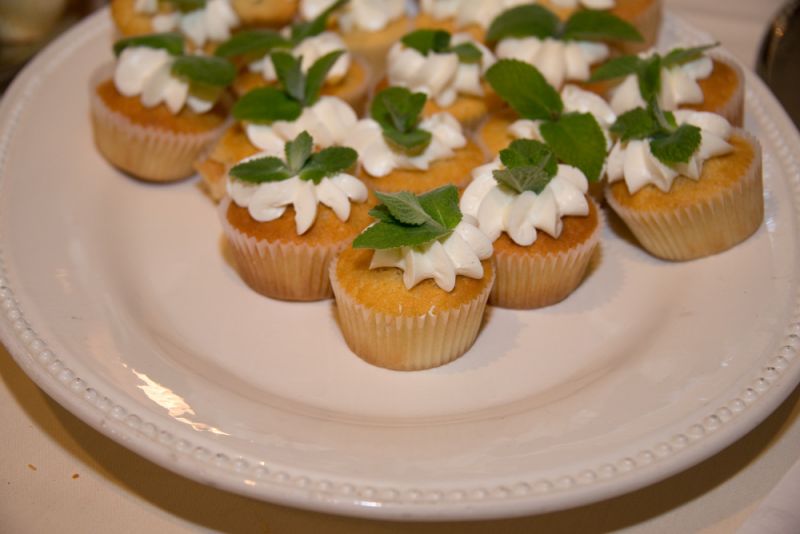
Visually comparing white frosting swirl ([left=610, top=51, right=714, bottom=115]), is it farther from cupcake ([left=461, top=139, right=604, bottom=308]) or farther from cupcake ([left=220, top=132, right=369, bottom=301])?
cupcake ([left=220, top=132, right=369, bottom=301])

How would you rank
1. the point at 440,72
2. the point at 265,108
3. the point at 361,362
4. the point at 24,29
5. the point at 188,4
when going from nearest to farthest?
the point at 361,362
the point at 265,108
the point at 440,72
the point at 188,4
the point at 24,29

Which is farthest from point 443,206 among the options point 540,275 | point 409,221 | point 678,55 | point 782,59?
point 782,59

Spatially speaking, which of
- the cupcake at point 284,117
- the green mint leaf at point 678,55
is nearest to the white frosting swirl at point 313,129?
the cupcake at point 284,117

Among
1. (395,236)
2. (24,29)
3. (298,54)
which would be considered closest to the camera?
(395,236)

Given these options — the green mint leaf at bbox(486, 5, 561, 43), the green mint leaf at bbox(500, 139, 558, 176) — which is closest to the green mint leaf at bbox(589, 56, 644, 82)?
the green mint leaf at bbox(486, 5, 561, 43)

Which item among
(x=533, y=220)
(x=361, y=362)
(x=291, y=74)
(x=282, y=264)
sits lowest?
(x=361, y=362)

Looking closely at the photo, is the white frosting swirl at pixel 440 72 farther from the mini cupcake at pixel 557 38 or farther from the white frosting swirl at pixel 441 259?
the white frosting swirl at pixel 441 259

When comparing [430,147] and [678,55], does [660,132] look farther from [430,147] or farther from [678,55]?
[430,147]
